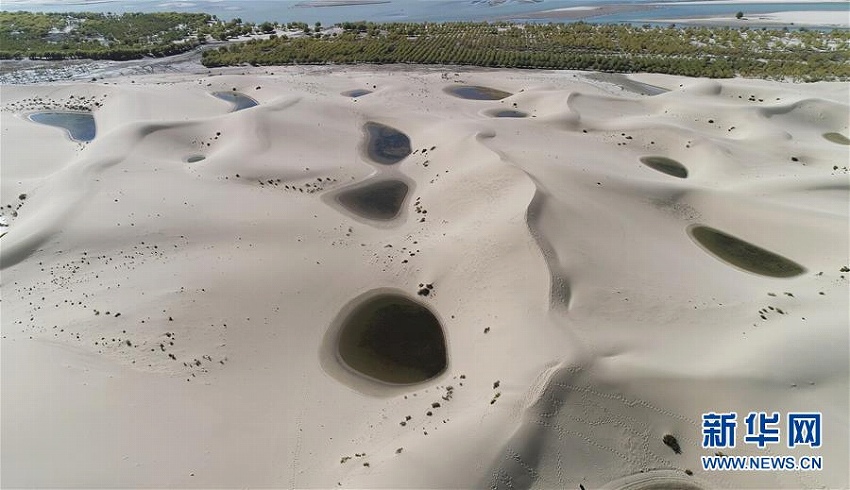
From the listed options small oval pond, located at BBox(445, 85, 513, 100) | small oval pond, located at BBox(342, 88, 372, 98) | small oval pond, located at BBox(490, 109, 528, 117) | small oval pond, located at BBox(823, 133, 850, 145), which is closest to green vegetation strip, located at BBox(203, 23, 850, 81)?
small oval pond, located at BBox(445, 85, 513, 100)

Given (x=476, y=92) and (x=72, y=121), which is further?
(x=476, y=92)

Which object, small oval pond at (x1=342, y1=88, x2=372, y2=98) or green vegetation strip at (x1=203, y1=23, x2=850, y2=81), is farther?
green vegetation strip at (x1=203, y1=23, x2=850, y2=81)

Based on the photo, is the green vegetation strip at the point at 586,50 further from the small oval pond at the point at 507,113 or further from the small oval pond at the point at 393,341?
the small oval pond at the point at 393,341

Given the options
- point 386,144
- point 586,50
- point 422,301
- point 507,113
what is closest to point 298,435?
point 422,301

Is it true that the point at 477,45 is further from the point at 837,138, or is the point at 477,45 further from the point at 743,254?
the point at 743,254

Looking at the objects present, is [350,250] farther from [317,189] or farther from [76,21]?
[76,21]

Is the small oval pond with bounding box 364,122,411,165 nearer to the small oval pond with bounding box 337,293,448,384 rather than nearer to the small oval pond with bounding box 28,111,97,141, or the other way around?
the small oval pond with bounding box 337,293,448,384

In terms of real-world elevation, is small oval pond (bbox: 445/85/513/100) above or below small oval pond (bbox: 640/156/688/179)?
above

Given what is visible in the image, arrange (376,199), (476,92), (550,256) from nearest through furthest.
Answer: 1. (550,256)
2. (376,199)
3. (476,92)
